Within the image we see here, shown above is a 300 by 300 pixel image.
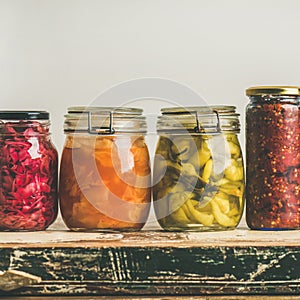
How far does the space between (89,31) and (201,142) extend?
52 centimetres

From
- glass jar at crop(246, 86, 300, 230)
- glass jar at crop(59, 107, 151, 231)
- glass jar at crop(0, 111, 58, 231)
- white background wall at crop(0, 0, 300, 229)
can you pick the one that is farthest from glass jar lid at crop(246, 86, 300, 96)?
white background wall at crop(0, 0, 300, 229)

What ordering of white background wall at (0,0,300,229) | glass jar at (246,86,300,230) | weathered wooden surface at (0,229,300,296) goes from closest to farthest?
1. weathered wooden surface at (0,229,300,296)
2. glass jar at (246,86,300,230)
3. white background wall at (0,0,300,229)

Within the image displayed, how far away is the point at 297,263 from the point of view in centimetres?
97

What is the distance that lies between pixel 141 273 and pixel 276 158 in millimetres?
267

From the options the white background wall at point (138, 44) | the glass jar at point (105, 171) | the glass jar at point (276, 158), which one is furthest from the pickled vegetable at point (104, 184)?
the white background wall at point (138, 44)

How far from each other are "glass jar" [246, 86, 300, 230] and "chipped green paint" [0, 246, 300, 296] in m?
0.12

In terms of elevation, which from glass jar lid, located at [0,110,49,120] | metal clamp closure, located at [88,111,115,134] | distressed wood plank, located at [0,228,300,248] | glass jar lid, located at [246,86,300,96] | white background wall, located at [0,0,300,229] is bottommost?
distressed wood plank, located at [0,228,300,248]

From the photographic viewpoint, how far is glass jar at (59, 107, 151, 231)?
3.43 feet

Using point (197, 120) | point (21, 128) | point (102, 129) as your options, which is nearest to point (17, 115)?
point (21, 128)

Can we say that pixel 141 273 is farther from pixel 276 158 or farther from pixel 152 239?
pixel 276 158

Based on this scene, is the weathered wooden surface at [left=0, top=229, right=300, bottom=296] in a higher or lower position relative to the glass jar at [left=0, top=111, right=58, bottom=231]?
lower

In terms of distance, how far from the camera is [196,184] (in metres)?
1.05

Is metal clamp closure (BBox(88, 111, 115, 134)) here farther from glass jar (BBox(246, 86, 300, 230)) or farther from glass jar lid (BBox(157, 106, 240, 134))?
glass jar (BBox(246, 86, 300, 230))

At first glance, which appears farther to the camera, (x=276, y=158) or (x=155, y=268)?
(x=276, y=158)
